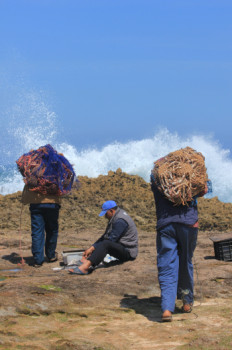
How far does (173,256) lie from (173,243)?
142mm

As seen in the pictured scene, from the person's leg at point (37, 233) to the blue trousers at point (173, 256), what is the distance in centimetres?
352

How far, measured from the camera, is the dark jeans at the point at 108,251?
7471 millimetres

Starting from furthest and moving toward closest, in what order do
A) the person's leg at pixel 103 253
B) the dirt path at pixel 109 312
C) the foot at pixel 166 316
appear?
1. the person's leg at pixel 103 253
2. the foot at pixel 166 316
3. the dirt path at pixel 109 312

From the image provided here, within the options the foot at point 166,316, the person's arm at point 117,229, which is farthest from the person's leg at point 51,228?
the foot at point 166,316

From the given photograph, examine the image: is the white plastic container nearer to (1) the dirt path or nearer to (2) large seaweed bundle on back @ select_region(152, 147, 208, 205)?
(1) the dirt path

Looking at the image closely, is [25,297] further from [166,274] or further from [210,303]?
[210,303]

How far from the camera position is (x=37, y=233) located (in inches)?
342

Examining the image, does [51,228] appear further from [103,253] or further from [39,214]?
[103,253]

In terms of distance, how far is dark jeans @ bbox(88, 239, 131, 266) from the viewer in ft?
24.5

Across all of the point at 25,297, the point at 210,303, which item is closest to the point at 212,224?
the point at 210,303

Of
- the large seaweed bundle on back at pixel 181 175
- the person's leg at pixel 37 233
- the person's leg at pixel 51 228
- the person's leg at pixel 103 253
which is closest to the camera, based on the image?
the large seaweed bundle on back at pixel 181 175

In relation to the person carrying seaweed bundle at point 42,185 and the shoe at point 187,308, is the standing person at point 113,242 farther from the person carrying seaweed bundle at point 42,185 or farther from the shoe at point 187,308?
the shoe at point 187,308

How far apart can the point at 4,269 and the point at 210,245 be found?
14.8ft

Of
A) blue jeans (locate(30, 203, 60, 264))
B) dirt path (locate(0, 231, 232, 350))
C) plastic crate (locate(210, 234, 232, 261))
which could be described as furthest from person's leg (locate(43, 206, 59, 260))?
plastic crate (locate(210, 234, 232, 261))
